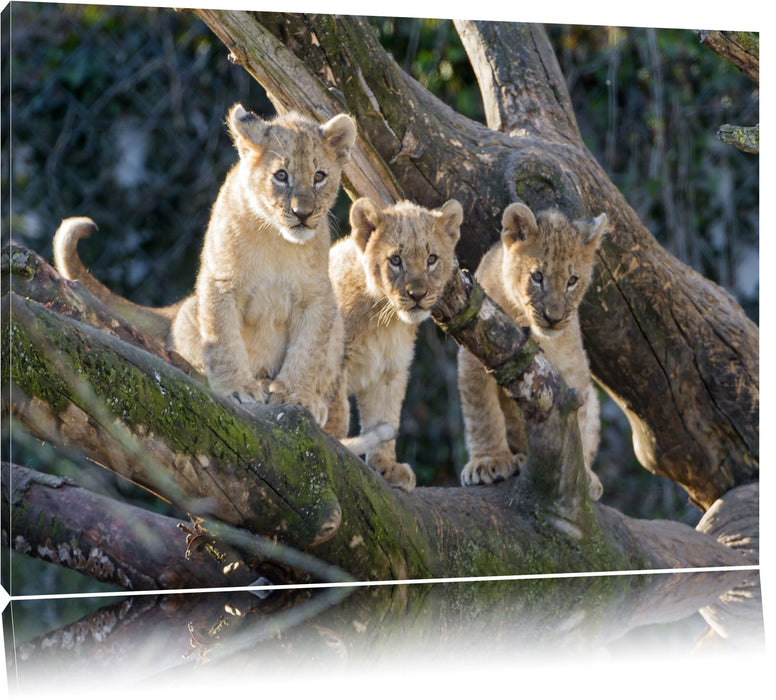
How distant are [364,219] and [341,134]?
1.05 feet

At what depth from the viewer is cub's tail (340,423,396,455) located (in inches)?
154

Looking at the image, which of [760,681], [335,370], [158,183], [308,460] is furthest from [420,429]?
[760,681]

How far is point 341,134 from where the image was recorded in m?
3.77

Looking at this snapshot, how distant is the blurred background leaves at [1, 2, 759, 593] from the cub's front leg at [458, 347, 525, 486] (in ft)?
6.47

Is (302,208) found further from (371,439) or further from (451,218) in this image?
(371,439)

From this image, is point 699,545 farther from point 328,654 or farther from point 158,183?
point 158,183

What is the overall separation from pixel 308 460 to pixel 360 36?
1.92 meters

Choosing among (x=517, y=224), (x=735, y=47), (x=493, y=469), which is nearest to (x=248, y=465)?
(x=493, y=469)

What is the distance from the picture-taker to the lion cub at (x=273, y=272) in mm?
3646

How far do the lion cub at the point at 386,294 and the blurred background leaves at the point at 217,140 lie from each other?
179 cm

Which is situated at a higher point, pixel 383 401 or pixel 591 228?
pixel 591 228

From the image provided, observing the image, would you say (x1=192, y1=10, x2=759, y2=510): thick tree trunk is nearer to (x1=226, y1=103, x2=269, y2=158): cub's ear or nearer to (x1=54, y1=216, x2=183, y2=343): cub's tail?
(x1=226, y1=103, x2=269, y2=158): cub's ear

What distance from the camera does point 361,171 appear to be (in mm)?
4098

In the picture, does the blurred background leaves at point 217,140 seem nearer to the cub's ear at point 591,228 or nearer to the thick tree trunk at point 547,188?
the thick tree trunk at point 547,188
